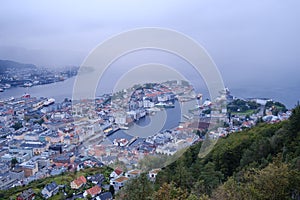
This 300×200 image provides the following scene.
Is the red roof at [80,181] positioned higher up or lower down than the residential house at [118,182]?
lower down

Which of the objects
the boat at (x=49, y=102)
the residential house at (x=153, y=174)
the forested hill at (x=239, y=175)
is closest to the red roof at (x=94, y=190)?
the forested hill at (x=239, y=175)

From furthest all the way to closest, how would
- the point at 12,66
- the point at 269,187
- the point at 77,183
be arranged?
the point at 12,66
the point at 77,183
the point at 269,187

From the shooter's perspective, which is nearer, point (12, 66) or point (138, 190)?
point (138, 190)

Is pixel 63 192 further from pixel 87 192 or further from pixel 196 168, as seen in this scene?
pixel 196 168

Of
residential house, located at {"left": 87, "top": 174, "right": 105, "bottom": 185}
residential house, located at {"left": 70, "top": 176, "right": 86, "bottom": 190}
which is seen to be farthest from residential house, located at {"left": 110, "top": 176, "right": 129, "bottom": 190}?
residential house, located at {"left": 70, "top": 176, "right": 86, "bottom": 190}

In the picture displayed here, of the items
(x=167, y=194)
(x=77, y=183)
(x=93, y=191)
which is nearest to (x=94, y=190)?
(x=93, y=191)

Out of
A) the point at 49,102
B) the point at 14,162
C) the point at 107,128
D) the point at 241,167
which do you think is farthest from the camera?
the point at 49,102

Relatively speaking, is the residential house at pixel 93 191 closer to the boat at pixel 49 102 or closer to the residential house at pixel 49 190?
the residential house at pixel 49 190

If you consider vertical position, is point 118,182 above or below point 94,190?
above

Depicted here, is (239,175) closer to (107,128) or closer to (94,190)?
(107,128)

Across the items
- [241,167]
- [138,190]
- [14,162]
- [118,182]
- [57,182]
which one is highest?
[138,190]
